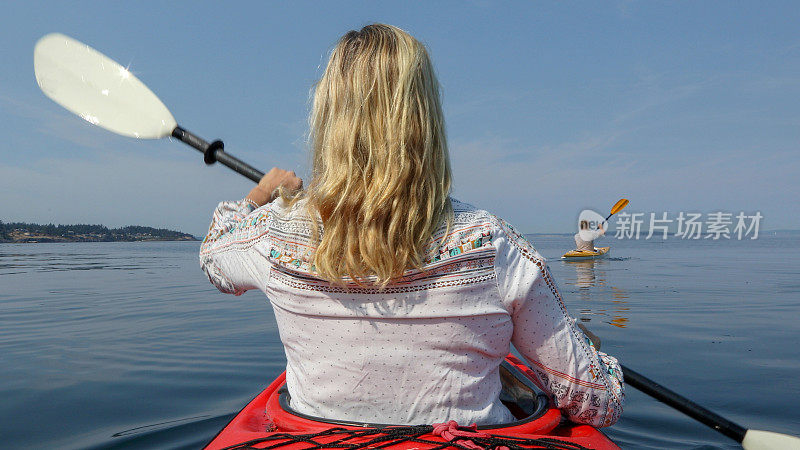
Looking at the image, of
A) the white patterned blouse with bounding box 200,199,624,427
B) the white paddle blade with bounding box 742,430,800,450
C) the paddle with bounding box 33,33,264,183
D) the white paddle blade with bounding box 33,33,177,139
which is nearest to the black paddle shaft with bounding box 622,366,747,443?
the white paddle blade with bounding box 742,430,800,450

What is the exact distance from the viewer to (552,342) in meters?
1.53

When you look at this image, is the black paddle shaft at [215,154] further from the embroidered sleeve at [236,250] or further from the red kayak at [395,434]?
the red kayak at [395,434]

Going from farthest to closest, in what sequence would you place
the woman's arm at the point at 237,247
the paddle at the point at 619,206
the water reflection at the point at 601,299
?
the paddle at the point at 619,206 → the water reflection at the point at 601,299 → the woman's arm at the point at 237,247

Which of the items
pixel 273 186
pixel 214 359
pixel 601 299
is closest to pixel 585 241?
pixel 601 299

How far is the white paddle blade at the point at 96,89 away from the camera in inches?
127

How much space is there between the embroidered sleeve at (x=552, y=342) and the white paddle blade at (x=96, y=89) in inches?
103

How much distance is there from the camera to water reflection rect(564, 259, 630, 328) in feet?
24.4

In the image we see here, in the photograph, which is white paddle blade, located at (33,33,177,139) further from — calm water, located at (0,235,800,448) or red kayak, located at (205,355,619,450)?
red kayak, located at (205,355,619,450)

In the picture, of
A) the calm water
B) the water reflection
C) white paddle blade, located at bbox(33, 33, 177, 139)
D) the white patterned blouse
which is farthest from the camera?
the water reflection

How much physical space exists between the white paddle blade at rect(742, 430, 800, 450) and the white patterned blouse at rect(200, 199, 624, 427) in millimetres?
1404

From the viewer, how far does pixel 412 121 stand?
146 cm

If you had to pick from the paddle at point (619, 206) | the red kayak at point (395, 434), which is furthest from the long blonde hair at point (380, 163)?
the paddle at point (619, 206)

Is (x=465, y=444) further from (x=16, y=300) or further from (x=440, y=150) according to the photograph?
(x=16, y=300)

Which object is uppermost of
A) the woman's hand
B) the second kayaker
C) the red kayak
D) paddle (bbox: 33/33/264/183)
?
the second kayaker
